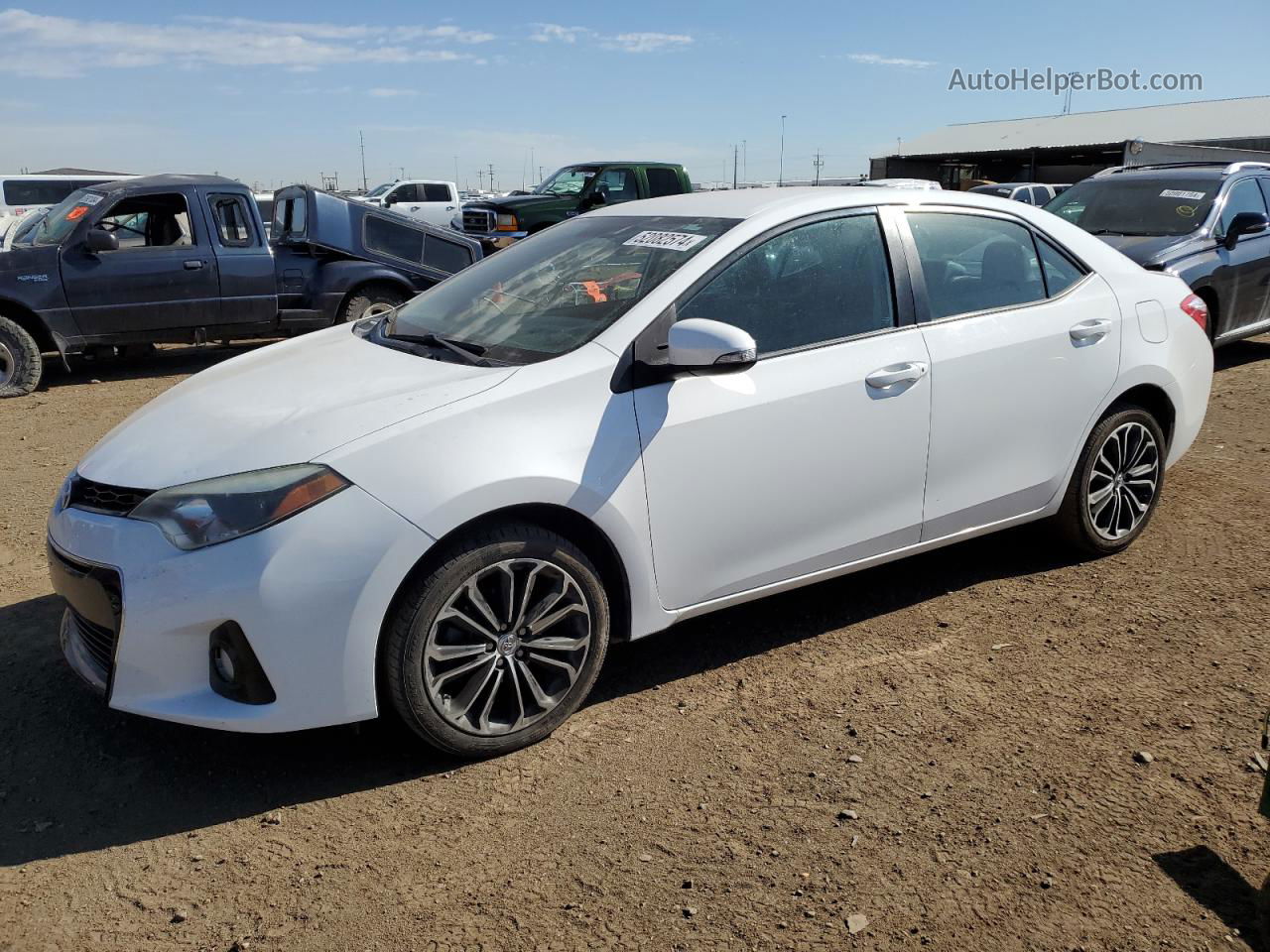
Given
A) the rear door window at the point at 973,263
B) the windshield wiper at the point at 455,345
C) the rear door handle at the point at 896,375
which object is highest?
the rear door window at the point at 973,263

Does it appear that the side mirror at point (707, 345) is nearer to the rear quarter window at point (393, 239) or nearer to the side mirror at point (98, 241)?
the side mirror at point (98, 241)

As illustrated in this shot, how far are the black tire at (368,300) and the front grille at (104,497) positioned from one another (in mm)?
7293

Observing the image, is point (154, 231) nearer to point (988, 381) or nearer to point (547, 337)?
point (547, 337)

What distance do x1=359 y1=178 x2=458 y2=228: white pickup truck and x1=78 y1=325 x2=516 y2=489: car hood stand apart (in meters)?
Answer: 28.8

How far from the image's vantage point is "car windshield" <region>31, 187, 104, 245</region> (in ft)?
29.8

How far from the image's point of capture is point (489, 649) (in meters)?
3.01

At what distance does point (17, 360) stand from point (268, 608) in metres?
7.56

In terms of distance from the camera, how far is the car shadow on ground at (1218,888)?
7.75 ft

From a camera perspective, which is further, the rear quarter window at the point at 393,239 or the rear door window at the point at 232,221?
the rear quarter window at the point at 393,239

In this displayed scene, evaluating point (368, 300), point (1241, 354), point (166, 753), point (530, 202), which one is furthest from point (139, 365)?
point (1241, 354)

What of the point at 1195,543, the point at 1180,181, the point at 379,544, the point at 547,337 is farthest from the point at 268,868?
the point at 1180,181

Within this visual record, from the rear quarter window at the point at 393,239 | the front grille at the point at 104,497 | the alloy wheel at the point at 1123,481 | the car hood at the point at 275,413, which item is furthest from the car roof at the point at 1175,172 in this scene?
the front grille at the point at 104,497

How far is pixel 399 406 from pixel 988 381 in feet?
7.22

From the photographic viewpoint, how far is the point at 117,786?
3.00m
